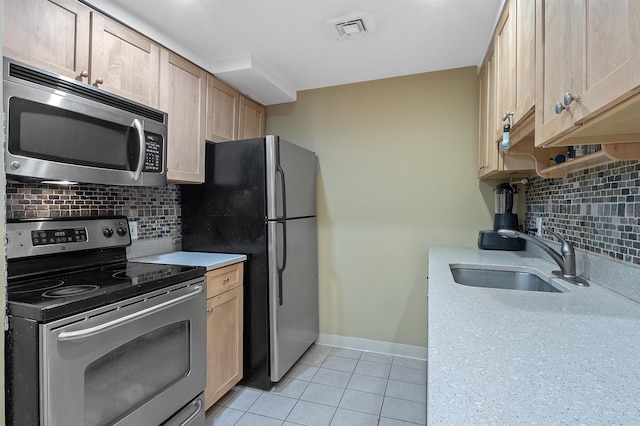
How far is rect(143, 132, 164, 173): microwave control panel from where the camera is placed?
5.54ft

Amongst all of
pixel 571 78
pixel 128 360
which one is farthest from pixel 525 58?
pixel 128 360

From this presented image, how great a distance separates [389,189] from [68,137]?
6.97ft

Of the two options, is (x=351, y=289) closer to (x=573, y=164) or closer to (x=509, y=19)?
(x=573, y=164)

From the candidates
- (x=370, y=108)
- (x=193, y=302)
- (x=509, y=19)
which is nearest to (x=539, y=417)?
(x=193, y=302)

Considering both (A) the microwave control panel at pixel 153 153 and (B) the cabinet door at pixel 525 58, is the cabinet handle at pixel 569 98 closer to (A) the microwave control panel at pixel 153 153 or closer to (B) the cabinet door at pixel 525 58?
(B) the cabinet door at pixel 525 58

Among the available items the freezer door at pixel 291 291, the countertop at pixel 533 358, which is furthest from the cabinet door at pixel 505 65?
the freezer door at pixel 291 291

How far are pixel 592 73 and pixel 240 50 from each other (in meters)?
2.02

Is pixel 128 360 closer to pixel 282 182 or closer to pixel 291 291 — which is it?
pixel 291 291

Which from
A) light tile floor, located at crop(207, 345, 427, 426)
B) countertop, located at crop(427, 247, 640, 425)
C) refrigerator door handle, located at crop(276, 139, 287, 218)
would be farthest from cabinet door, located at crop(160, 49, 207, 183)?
countertop, located at crop(427, 247, 640, 425)

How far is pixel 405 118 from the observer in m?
2.59

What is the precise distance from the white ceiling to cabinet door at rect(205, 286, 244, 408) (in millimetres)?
1608

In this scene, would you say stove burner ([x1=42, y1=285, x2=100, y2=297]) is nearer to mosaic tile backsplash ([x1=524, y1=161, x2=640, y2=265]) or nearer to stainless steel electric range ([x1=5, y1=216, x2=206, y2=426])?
stainless steel electric range ([x1=5, y1=216, x2=206, y2=426])

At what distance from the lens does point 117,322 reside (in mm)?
1183

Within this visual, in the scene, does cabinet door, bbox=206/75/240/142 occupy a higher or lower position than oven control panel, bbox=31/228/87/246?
higher
